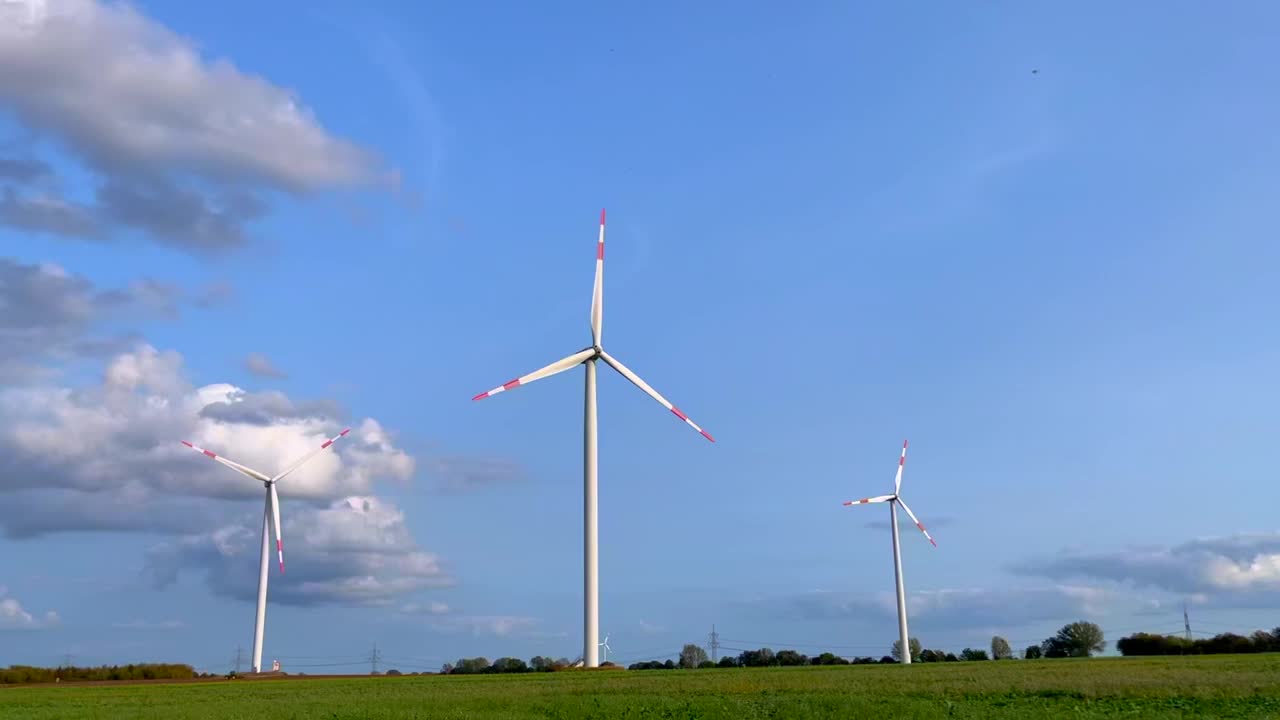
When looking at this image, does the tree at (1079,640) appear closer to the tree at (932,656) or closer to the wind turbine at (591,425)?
the tree at (932,656)

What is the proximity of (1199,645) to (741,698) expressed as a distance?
375ft

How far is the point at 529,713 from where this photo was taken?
5109 cm

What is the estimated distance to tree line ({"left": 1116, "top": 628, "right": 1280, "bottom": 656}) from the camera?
465ft

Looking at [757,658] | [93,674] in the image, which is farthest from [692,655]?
→ [93,674]

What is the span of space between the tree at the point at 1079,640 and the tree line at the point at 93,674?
4826 inches

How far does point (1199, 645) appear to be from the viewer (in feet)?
480

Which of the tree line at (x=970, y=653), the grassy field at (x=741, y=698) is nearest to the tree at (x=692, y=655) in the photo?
the tree line at (x=970, y=653)

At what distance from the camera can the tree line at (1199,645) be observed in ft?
465

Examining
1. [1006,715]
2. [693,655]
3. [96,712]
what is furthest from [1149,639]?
[96,712]

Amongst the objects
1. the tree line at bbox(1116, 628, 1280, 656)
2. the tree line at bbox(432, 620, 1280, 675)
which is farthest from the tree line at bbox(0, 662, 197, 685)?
the tree line at bbox(1116, 628, 1280, 656)

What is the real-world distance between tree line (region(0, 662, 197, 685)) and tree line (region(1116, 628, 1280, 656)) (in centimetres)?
11851

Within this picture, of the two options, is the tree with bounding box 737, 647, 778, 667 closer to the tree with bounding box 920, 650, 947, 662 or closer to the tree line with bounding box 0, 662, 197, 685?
the tree with bounding box 920, 650, 947, 662

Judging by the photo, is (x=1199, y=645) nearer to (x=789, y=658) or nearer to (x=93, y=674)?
(x=789, y=658)

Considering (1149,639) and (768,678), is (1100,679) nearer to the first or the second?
(768,678)
